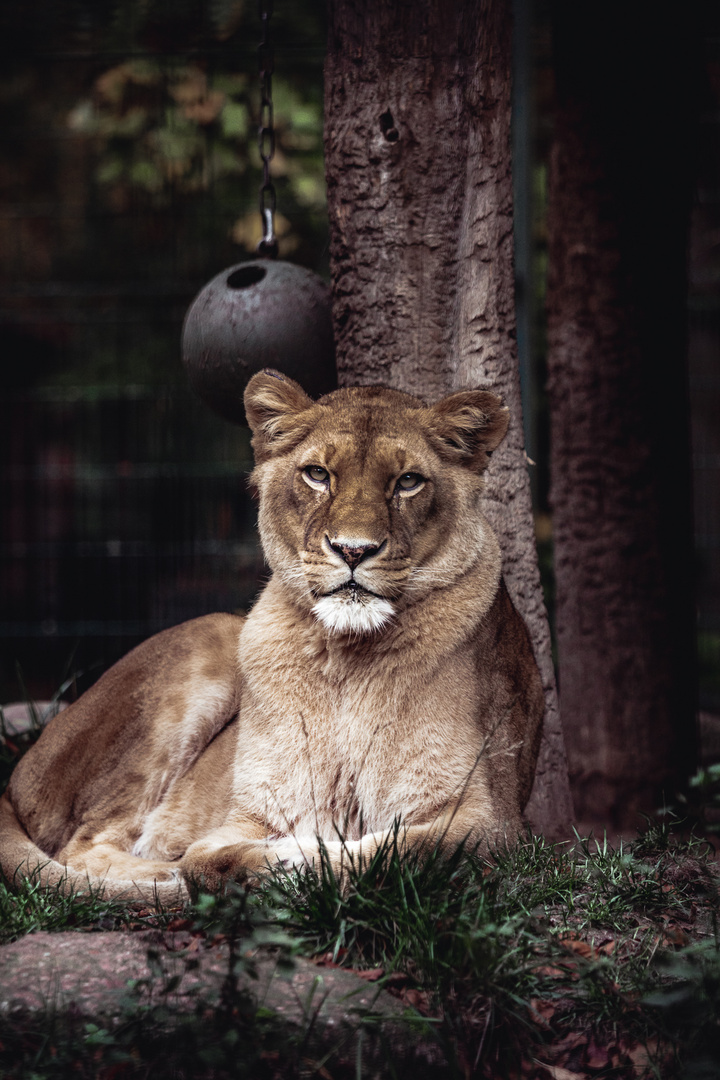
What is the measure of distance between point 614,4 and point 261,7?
2.20 m

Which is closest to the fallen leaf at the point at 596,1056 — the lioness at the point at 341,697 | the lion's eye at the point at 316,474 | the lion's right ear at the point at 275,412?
the lioness at the point at 341,697

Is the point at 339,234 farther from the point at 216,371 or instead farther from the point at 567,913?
the point at 567,913

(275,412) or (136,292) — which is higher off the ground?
(136,292)

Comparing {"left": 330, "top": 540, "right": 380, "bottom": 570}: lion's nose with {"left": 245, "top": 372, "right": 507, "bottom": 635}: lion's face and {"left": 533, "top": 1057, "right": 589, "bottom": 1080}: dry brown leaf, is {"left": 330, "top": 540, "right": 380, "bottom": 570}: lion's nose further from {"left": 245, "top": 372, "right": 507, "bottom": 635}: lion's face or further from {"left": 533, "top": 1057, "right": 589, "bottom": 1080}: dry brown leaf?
{"left": 533, "top": 1057, "right": 589, "bottom": 1080}: dry brown leaf

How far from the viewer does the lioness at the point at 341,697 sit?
2916 mm

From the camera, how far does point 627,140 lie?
5.40 m

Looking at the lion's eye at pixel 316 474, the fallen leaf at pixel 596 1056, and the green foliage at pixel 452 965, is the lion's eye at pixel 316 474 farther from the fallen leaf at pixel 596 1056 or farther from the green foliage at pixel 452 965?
the fallen leaf at pixel 596 1056

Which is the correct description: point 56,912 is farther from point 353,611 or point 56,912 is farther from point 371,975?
point 353,611

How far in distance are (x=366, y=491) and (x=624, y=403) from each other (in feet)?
9.28

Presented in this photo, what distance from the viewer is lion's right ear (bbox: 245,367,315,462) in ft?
10.8

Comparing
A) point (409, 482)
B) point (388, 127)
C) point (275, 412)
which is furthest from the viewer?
point (388, 127)

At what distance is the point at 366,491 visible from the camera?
2.98m

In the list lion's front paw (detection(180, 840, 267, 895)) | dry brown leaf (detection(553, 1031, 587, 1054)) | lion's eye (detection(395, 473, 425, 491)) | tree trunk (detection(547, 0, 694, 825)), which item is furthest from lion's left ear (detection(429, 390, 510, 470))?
tree trunk (detection(547, 0, 694, 825))

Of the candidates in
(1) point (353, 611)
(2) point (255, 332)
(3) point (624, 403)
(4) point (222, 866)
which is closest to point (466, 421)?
(1) point (353, 611)
